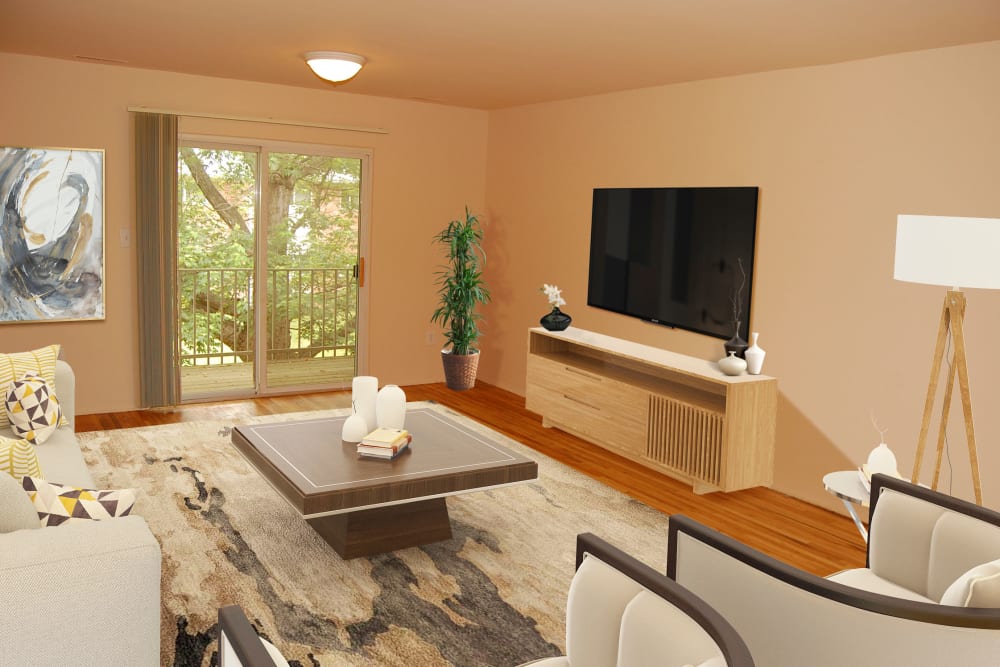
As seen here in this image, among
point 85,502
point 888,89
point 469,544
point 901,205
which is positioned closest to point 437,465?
point 469,544

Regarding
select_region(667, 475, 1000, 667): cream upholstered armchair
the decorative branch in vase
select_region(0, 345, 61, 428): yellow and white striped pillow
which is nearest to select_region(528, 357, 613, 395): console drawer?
the decorative branch in vase

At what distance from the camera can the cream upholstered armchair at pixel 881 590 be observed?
183cm

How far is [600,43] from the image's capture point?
14.1 feet

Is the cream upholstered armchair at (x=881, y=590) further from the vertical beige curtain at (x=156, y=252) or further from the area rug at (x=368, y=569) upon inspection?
the vertical beige curtain at (x=156, y=252)

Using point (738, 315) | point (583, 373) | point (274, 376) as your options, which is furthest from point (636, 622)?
point (274, 376)

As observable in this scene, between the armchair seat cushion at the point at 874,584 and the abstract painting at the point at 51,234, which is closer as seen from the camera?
the armchair seat cushion at the point at 874,584

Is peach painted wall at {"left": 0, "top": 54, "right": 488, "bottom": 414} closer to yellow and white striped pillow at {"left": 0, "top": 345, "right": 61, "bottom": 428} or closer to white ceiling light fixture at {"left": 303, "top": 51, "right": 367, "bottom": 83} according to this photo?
white ceiling light fixture at {"left": 303, "top": 51, "right": 367, "bottom": 83}

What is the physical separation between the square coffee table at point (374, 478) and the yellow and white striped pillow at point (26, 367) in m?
0.94

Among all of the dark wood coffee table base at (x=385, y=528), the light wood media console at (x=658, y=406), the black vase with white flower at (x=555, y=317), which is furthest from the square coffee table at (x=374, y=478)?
the black vase with white flower at (x=555, y=317)

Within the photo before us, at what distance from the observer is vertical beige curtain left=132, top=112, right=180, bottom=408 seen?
603cm

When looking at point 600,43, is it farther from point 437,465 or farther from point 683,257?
point 437,465

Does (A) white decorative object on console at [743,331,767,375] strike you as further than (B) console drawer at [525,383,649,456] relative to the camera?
No

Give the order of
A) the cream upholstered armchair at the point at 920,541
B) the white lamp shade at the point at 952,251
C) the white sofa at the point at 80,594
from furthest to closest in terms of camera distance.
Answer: the white lamp shade at the point at 952,251, the cream upholstered armchair at the point at 920,541, the white sofa at the point at 80,594

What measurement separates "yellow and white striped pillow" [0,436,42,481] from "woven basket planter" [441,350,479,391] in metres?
4.57
